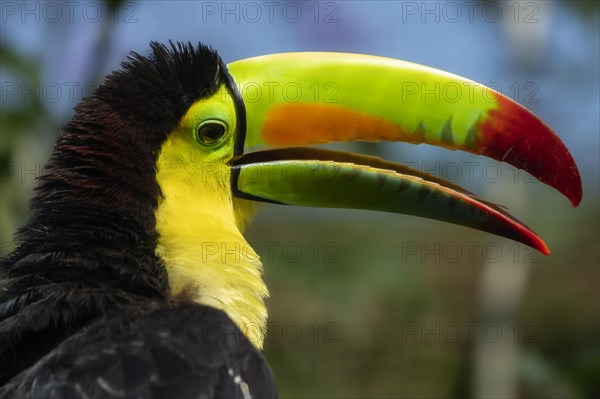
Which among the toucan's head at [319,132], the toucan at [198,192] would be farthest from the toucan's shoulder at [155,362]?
the toucan's head at [319,132]

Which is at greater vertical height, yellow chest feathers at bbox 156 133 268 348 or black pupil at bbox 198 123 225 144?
black pupil at bbox 198 123 225 144

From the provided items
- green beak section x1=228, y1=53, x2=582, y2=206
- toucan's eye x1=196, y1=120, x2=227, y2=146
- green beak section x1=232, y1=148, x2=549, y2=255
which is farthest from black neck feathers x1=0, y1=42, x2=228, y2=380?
green beak section x1=232, y1=148, x2=549, y2=255

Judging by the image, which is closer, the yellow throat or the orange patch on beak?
the yellow throat

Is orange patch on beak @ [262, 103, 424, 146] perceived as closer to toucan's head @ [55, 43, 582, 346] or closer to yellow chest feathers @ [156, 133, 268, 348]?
toucan's head @ [55, 43, 582, 346]

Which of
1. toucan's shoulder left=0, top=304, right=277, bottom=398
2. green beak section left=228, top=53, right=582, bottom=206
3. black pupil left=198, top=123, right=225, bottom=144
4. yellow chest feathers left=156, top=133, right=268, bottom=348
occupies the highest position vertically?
green beak section left=228, top=53, right=582, bottom=206

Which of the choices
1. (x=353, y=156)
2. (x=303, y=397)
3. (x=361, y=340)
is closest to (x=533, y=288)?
(x=361, y=340)

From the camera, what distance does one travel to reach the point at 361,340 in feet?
37.1

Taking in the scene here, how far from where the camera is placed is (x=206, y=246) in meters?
3.39

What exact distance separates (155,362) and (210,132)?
1.14 metres

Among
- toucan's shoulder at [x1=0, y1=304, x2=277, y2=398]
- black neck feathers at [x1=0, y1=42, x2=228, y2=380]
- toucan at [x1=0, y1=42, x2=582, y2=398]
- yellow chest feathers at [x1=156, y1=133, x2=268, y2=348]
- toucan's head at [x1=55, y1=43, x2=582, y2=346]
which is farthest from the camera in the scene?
toucan's head at [x1=55, y1=43, x2=582, y2=346]

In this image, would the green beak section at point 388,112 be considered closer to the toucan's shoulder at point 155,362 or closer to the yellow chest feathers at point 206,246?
the yellow chest feathers at point 206,246

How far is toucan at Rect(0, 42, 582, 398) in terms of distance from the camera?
290cm

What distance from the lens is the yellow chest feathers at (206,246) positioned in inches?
130

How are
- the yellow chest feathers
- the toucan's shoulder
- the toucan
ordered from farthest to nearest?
the yellow chest feathers < the toucan < the toucan's shoulder
